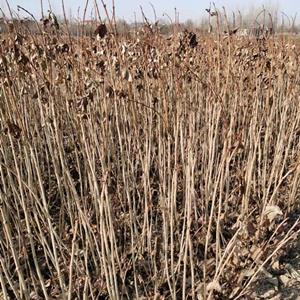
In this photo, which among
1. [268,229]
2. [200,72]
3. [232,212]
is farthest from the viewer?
[200,72]

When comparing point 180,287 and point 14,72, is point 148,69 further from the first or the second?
point 180,287

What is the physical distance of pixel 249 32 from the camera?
2.88 m

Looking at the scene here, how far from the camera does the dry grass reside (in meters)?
1.12

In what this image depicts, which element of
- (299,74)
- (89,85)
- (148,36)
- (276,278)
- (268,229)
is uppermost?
(148,36)

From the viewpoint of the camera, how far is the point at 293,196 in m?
1.73

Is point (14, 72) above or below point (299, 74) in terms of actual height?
above

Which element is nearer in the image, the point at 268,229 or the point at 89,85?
the point at 89,85

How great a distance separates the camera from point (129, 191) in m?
1.39

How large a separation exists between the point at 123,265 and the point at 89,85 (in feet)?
2.18

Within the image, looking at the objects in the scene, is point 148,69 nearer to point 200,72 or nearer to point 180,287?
point 200,72

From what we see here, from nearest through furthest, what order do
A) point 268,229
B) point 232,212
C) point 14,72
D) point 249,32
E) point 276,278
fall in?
point 276,278 → point 268,229 → point 14,72 → point 232,212 → point 249,32

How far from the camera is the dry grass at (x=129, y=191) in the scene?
1124 mm

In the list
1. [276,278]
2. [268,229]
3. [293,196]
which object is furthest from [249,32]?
[276,278]

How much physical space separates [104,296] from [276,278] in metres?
0.62
